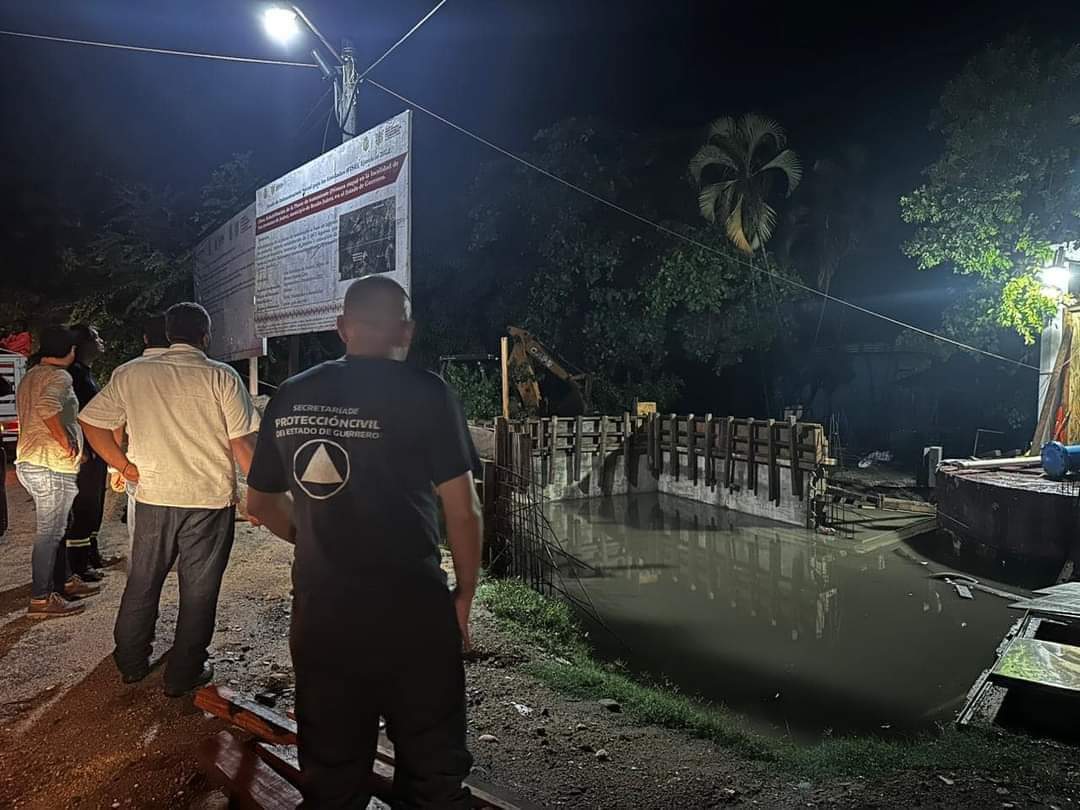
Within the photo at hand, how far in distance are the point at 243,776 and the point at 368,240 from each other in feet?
17.2

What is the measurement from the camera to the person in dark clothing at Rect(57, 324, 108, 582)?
5.11 metres

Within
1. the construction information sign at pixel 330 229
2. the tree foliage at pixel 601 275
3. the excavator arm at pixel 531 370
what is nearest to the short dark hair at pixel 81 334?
the construction information sign at pixel 330 229

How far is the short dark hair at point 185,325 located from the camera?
11.9ft

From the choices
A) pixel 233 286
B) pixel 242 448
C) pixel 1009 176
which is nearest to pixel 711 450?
pixel 1009 176

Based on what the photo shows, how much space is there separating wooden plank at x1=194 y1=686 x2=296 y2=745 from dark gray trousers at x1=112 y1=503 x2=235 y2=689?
0.84ft

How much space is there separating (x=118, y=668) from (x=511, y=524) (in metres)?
5.90

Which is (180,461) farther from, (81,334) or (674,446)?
(674,446)

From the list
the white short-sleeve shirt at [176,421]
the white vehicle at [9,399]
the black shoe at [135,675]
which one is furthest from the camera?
the white vehicle at [9,399]

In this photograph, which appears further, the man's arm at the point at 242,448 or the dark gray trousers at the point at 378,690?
the man's arm at the point at 242,448

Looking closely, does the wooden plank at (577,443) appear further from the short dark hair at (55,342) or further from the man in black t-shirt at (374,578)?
the man in black t-shirt at (374,578)

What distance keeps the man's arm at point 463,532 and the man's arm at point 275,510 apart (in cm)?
53

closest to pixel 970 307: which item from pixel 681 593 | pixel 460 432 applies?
pixel 681 593

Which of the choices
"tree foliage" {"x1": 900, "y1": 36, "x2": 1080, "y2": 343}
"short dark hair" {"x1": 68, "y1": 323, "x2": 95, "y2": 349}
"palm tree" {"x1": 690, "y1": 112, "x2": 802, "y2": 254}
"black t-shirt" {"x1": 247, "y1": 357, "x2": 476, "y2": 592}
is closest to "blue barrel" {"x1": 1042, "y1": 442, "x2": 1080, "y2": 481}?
"tree foliage" {"x1": 900, "y1": 36, "x2": 1080, "y2": 343}

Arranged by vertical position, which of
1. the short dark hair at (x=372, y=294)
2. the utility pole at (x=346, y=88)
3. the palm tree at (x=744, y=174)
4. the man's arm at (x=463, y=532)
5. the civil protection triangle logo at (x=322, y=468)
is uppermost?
the palm tree at (x=744, y=174)
